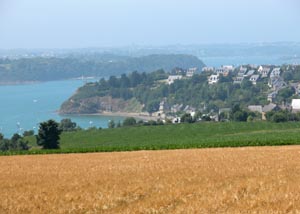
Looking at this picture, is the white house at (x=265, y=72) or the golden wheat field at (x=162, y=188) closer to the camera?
the golden wheat field at (x=162, y=188)

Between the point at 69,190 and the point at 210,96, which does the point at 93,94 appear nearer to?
the point at 210,96

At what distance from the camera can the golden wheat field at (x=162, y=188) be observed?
11461 millimetres

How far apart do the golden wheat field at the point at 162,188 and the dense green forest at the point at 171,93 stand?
10912cm

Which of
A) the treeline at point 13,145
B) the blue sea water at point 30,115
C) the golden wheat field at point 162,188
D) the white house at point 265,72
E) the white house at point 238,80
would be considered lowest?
the blue sea water at point 30,115

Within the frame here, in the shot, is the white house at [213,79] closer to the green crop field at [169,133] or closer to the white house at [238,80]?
the white house at [238,80]

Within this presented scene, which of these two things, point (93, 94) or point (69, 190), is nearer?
point (69, 190)

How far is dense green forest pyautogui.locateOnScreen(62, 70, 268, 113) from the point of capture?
452 ft

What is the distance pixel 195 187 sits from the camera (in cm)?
1376

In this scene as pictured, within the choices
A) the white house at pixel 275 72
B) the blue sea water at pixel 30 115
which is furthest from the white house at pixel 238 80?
the blue sea water at pixel 30 115

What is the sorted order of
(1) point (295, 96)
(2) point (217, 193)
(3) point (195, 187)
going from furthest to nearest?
(1) point (295, 96)
(3) point (195, 187)
(2) point (217, 193)

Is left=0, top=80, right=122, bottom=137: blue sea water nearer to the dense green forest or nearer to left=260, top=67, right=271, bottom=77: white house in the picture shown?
the dense green forest

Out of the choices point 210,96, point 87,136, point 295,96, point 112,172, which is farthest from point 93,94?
point 112,172

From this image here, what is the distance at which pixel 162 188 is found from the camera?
14.1 m

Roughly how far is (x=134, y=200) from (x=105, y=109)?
142921 millimetres
